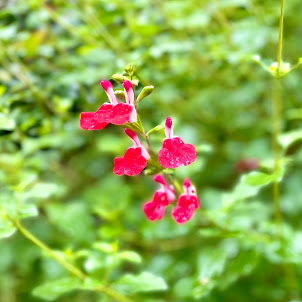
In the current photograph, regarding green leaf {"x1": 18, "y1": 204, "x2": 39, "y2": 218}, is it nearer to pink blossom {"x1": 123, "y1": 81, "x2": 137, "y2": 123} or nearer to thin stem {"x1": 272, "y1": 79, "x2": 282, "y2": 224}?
pink blossom {"x1": 123, "y1": 81, "x2": 137, "y2": 123}

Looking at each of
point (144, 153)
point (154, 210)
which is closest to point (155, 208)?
point (154, 210)

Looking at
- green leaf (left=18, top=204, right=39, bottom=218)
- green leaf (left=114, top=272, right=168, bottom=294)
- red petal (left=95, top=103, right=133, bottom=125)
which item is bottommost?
green leaf (left=114, top=272, right=168, bottom=294)

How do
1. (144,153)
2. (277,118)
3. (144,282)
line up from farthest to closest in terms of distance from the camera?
(277,118), (144,282), (144,153)

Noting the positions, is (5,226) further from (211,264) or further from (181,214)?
(211,264)

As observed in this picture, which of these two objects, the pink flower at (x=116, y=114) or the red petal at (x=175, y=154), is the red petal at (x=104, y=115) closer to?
the pink flower at (x=116, y=114)

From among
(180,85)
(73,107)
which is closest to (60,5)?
(73,107)

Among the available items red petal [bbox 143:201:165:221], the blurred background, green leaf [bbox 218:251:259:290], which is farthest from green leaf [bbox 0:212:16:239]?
green leaf [bbox 218:251:259:290]

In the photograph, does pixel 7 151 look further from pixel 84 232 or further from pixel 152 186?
pixel 152 186

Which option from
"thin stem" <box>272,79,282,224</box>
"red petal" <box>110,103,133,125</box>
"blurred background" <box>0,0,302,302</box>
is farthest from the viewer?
"blurred background" <box>0,0,302,302</box>
